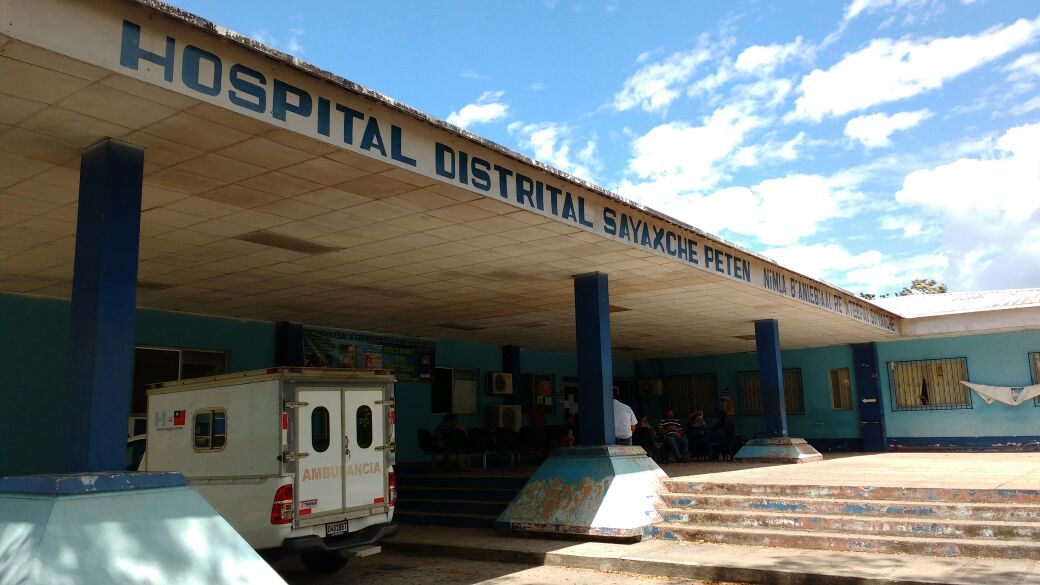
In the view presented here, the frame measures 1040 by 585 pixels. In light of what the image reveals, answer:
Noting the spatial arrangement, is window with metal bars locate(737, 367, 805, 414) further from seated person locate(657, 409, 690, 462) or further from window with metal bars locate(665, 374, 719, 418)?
seated person locate(657, 409, 690, 462)

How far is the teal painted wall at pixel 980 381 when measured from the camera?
57.8ft

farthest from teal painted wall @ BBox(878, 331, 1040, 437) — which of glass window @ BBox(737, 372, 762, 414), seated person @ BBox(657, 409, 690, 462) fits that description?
seated person @ BBox(657, 409, 690, 462)

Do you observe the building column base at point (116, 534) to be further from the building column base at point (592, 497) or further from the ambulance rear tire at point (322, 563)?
the building column base at point (592, 497)

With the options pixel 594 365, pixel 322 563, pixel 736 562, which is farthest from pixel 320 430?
pixel 736 562

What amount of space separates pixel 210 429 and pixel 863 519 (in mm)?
7044

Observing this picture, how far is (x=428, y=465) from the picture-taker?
638 inches

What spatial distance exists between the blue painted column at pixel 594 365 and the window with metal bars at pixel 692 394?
13.1 meters

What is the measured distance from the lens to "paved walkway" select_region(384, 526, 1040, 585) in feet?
21.4

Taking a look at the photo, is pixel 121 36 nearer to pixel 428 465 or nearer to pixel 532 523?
pixel 532 523

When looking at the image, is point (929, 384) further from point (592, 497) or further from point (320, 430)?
point (320, 430)

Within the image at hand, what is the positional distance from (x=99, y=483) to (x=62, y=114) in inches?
93.9

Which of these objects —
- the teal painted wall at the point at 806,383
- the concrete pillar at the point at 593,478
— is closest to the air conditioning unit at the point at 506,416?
the teal painted wall at the point at 806,383

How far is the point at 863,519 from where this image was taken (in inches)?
319

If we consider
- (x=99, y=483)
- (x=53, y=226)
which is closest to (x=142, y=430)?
(x=53, y=226)
